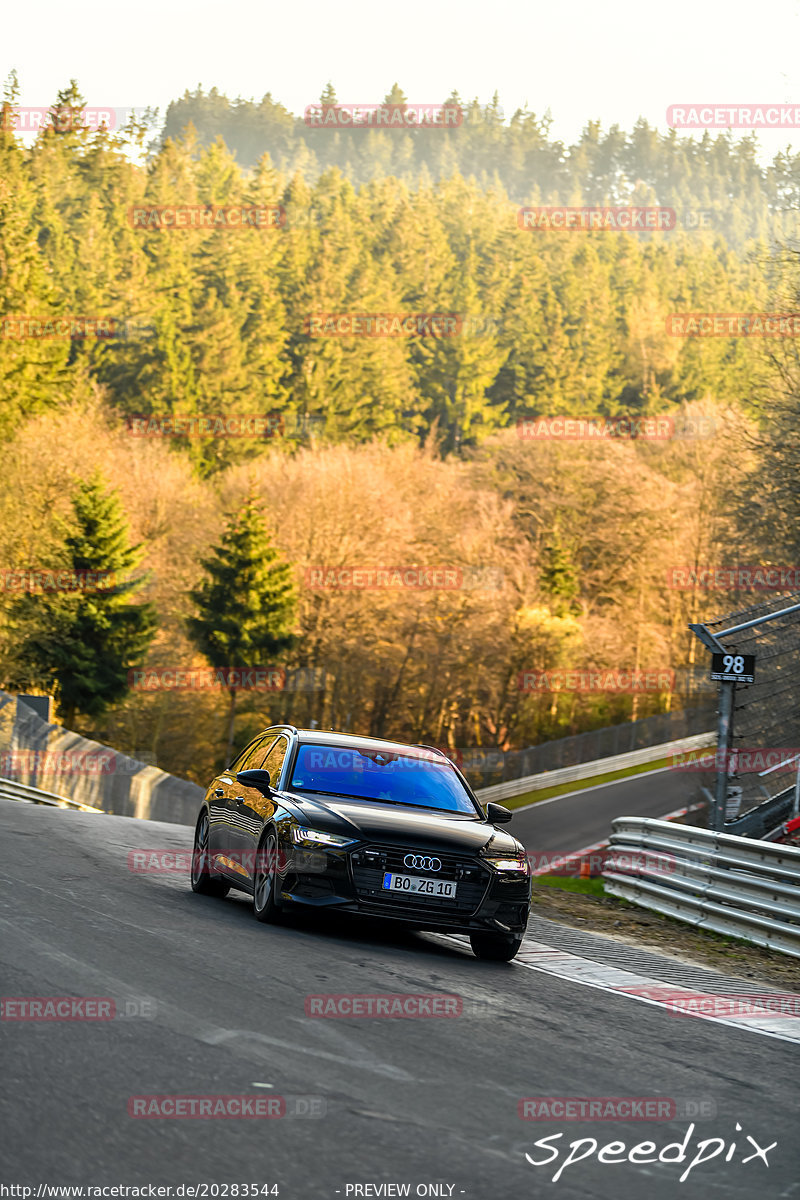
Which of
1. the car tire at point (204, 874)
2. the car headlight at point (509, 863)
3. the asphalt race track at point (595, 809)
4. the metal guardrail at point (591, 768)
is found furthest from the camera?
the metal guardrail at point (591, 768)

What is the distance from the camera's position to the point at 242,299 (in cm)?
9256

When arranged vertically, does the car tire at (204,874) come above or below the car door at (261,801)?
below

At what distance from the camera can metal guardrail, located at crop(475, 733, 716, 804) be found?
53719mm

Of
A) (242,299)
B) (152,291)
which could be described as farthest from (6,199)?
(242,299)

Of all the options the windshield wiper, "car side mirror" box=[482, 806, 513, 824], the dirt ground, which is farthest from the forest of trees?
the windshield wiper

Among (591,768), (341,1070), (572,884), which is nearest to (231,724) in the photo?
(591,768)

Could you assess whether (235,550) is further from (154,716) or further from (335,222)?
(335,222)

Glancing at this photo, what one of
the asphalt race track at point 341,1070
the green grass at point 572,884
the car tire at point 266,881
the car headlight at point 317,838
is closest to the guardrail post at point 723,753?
the green grass at point 572,884

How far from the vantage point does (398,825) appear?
9.76 meters

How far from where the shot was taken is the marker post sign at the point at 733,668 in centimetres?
1471

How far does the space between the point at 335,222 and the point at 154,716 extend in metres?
54.4

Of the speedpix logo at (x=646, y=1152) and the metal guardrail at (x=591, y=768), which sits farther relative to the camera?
the metal guardrail at (x=591, y=768)

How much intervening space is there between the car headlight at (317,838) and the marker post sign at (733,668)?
6.39 meters

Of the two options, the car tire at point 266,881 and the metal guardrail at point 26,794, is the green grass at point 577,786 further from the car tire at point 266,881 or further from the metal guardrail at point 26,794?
the car tire at point 266,881
